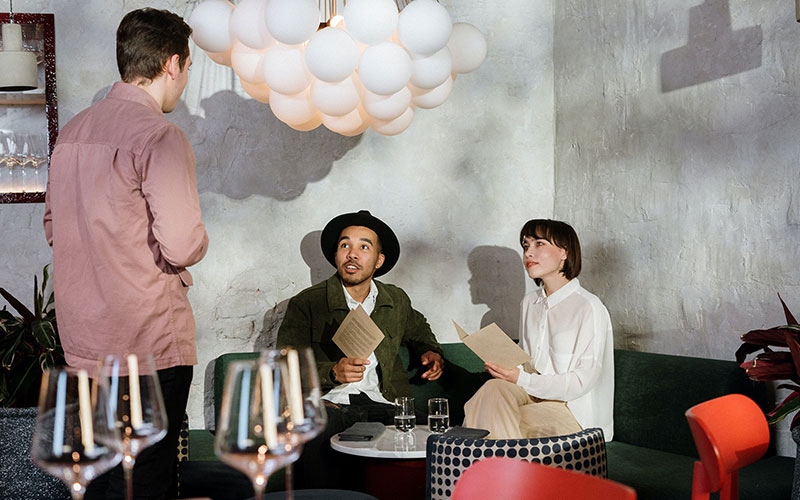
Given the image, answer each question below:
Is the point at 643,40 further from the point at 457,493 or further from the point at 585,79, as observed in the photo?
the point at 457,493

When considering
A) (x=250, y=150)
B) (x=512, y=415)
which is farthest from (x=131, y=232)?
(x=250, y=150)

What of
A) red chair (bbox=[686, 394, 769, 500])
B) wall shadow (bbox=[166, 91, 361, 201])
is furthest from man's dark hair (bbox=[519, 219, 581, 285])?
red chair (bbox=[686, 394, 769, 500])

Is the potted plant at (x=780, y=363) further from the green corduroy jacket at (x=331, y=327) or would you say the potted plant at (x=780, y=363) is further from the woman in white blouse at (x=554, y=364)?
the green corduroy jacket at (x=331, y=327)

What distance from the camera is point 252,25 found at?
3145 mm

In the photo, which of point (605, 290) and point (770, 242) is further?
point (605, 290)

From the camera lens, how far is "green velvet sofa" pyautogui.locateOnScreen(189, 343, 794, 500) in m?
3.13

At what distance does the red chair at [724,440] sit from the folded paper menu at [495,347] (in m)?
1.36

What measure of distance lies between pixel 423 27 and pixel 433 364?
1.74m

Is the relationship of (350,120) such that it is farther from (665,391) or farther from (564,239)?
(665,391)

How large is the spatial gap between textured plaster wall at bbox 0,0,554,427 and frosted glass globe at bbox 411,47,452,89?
1.38 m

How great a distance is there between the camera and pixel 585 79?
4676 mm

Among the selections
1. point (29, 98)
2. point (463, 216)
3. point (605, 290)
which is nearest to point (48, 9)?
point (29, 98)

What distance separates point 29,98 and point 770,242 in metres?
3.40

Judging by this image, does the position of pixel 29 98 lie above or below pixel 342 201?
above
